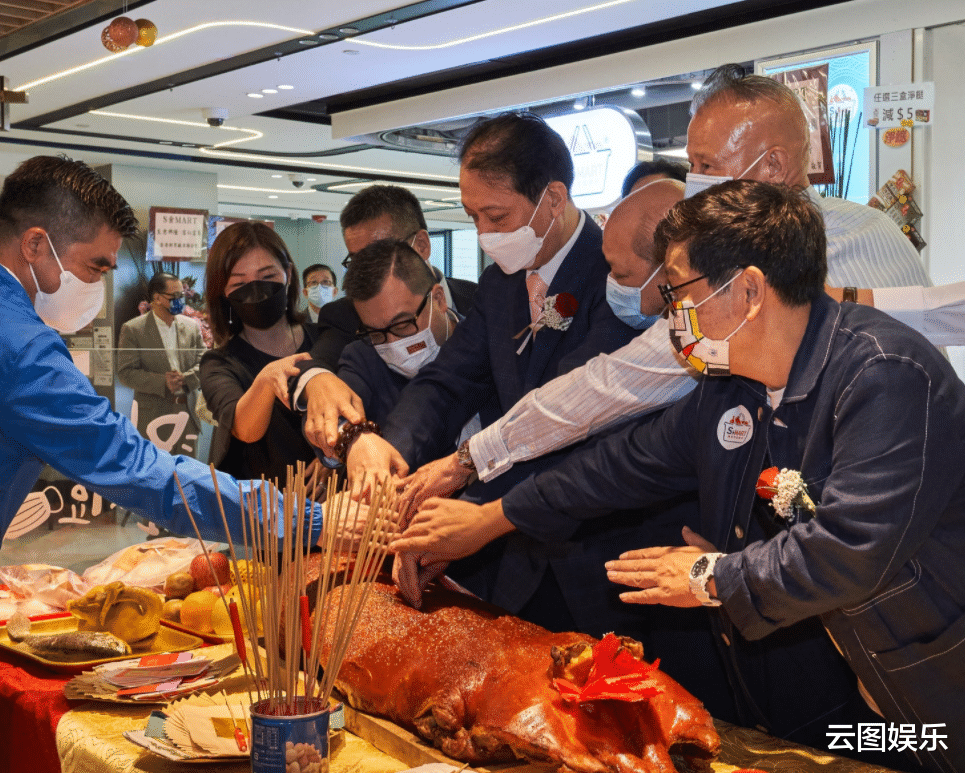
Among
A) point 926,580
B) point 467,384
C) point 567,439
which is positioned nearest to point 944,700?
point 926,580

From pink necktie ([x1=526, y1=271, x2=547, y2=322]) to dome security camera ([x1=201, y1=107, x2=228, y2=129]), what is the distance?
7.83m

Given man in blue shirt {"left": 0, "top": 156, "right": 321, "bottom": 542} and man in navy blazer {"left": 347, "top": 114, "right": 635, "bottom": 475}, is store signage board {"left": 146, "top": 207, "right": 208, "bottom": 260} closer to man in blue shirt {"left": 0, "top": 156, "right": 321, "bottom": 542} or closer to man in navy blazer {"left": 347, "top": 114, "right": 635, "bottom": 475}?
man in blue shirt {"left": 0, "top": 156, "right": 321, "bottom": 542}

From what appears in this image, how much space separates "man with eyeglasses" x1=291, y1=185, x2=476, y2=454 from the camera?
2.63 m

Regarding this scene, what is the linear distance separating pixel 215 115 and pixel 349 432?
791 centimetres

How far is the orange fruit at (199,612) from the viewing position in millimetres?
2283

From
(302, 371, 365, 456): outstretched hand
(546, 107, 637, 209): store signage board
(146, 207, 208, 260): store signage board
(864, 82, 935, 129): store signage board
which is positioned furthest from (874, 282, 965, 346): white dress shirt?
(146, 207, 208, 260): store signage board

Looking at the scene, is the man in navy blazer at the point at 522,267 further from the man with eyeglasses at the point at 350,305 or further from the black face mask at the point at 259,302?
the black face mask at the point at 259,302

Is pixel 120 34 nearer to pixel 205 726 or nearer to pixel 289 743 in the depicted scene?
pixel 205 726

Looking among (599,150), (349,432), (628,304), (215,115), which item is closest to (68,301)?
(349,432)

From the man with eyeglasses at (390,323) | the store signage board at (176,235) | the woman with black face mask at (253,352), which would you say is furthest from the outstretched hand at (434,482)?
the store signage board at (176,235)

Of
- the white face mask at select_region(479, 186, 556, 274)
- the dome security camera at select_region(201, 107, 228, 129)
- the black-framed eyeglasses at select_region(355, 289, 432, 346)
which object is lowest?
the black-framed eyeglasses at select_region(355, 289, 432, 346)

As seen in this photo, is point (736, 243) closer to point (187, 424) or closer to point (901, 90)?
point (187, 424)

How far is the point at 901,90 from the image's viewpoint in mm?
5258

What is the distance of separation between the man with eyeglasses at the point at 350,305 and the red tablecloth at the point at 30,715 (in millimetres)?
865
